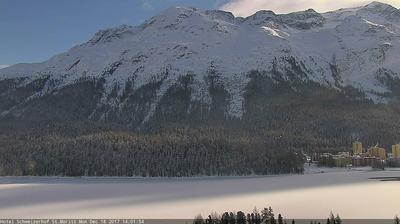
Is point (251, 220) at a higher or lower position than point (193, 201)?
lower

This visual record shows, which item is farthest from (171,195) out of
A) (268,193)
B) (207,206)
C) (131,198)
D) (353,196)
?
(353,196)

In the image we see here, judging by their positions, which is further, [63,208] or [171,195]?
[171,195]

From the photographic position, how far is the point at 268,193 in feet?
431

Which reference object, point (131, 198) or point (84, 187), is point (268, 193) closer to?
point (131, 198)

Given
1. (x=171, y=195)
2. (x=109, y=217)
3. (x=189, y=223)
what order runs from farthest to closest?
(x=171, y=195)
(x=109, y=217)
(x=189, y=223)

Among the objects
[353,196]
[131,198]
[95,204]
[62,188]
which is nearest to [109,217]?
[95,204]

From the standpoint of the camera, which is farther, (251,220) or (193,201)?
(193,201)

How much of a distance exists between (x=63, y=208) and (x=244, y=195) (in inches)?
1512

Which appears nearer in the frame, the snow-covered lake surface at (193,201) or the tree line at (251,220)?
the tree line at (251,220)

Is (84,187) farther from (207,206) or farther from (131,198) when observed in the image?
(207,206)

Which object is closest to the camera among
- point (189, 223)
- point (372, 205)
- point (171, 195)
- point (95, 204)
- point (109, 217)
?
point (189, 223)

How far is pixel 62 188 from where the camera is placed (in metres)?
165

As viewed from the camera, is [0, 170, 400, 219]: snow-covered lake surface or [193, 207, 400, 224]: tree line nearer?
[193, 207, 400, 224]: tree line

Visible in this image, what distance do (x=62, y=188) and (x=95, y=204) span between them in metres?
50.9
